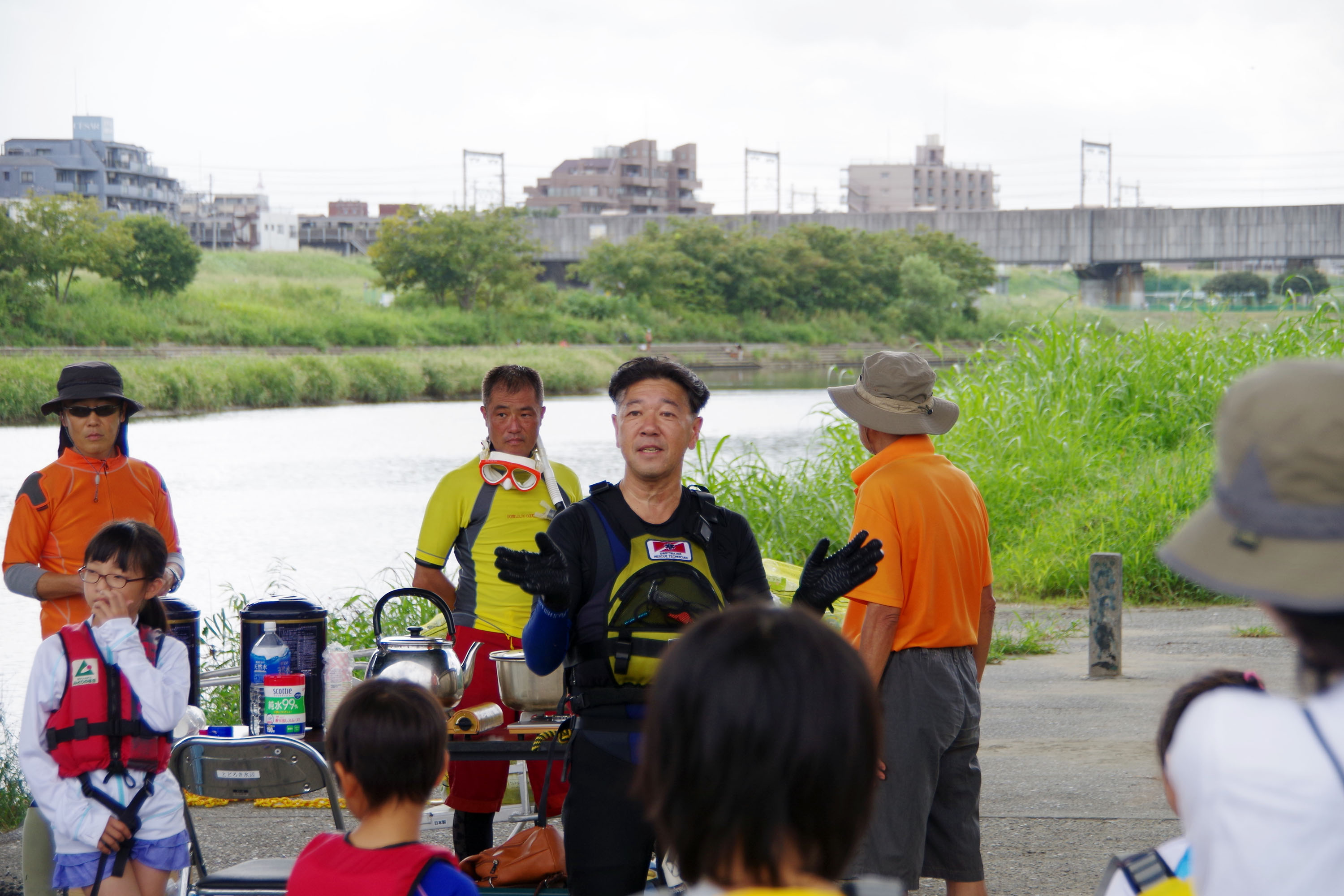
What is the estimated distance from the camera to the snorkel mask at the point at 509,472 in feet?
15.4

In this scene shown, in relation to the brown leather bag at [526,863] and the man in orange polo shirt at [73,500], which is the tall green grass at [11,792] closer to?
the man in orange polo shirt at [73,500]

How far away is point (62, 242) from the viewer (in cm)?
4800

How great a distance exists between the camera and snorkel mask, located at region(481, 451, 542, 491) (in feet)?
15.4

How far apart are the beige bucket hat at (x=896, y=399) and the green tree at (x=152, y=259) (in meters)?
51.5

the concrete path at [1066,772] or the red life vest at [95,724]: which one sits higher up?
the red life vest at [95,724]

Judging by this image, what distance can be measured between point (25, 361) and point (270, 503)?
67.5 feet

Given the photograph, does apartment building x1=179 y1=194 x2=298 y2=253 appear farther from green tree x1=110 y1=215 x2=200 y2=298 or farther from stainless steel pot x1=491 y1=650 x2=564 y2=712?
stainless steel pot x1=491 y1=650 x2=564 y2=712

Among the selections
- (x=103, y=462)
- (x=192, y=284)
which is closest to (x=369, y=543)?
(x=103, y=462)

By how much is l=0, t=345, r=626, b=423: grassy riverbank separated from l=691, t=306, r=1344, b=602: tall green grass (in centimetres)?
2094

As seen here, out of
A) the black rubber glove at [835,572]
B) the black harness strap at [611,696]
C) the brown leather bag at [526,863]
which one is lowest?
the brown leather bag at [526,863]

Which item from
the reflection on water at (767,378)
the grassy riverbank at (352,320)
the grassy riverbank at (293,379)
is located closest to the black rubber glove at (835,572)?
the grassy riverbank at (293,379)

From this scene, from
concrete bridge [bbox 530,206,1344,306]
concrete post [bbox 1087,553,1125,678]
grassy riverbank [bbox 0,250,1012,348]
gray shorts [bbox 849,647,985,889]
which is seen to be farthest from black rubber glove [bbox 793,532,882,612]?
concrete bridge [bbox 530,206,1344,306]

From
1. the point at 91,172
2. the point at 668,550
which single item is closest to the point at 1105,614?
the point at 668,550

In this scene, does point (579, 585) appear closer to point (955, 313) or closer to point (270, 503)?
point (270, 503)
